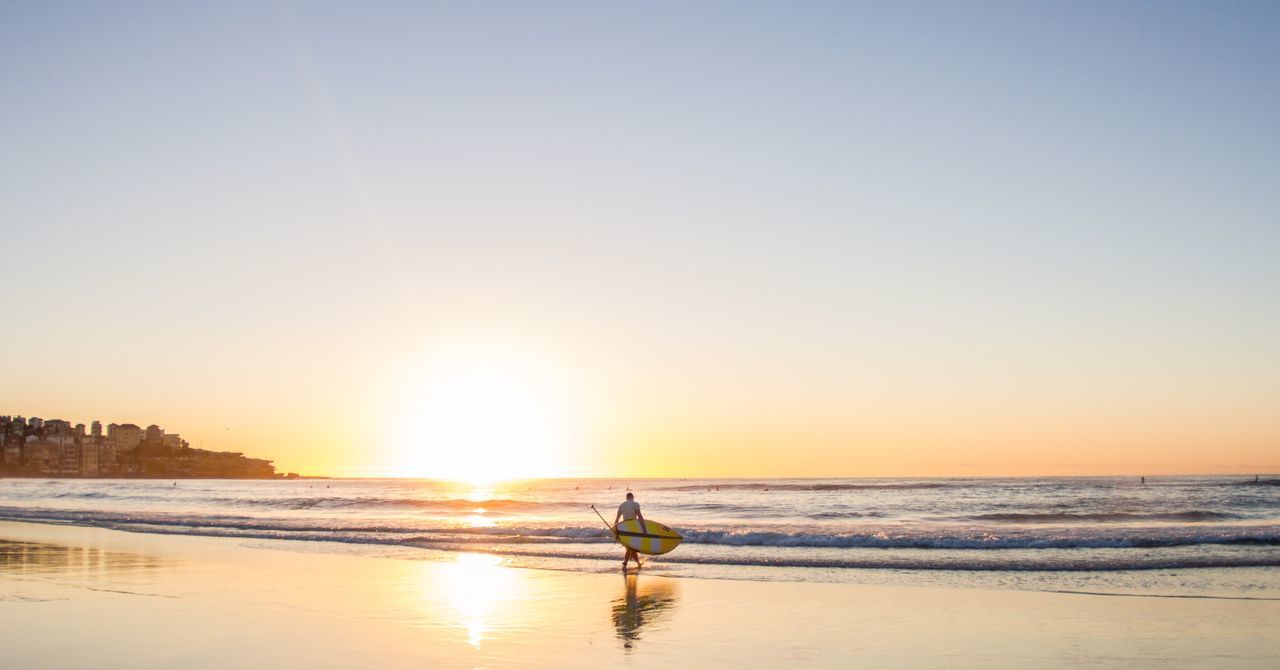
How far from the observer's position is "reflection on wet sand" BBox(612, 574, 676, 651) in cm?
1398

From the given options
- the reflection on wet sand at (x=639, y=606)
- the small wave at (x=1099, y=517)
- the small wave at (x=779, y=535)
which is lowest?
the small wave at (x=1099, y=517)

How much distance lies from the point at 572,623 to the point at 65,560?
15794mm

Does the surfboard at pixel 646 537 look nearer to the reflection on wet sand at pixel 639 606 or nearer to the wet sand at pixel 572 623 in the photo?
the wet sand at pixel 572 623

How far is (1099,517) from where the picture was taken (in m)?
45.4

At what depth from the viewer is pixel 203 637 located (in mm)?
12758

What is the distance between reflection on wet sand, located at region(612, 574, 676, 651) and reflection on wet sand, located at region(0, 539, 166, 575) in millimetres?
11575

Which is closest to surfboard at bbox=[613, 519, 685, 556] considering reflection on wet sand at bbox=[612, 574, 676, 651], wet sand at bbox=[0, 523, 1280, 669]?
wet sand at bbox=[0, 523, 1280, 669]

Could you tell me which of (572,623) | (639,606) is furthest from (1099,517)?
(572,623)

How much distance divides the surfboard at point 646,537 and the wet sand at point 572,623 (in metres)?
1.96

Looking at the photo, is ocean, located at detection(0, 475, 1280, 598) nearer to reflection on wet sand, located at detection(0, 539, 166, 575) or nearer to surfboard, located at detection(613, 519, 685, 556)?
surfboard, located at detection(613, 519, 685, 556)

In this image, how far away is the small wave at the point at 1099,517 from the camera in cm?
4453

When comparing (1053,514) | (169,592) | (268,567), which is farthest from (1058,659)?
(1053,514)

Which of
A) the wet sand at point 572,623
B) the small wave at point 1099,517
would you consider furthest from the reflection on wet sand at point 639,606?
the small wave at point 1099,517

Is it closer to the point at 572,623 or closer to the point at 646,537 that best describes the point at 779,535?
the point at 646,537
